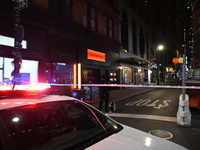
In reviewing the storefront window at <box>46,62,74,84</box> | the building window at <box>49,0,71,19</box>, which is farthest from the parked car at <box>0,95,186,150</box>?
the building window at <box>49,0,71,19</box>

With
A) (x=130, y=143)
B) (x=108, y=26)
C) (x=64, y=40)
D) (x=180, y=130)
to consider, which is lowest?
(x=180, y=130)

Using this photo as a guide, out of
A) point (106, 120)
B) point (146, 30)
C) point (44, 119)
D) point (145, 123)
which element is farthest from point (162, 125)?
point (146, 30)

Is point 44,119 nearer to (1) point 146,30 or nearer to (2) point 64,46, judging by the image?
(2) point 64,46

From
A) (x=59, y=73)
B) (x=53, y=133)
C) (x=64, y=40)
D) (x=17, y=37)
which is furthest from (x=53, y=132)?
(x=64, y=40)

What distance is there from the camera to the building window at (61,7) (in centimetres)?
1158

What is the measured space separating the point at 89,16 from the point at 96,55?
4.11m

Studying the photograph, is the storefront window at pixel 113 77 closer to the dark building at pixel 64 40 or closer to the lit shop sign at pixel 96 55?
the dark building at pixel 64 40

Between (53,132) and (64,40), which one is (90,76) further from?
(53,132)

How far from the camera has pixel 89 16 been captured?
15609 mm

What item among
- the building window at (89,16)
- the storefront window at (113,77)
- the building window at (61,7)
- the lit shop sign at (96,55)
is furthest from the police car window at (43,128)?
the storefront window at (113,77)

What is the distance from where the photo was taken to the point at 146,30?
33875 mm

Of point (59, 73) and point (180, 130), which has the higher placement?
point (59, 73)

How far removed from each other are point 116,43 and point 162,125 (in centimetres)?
1594

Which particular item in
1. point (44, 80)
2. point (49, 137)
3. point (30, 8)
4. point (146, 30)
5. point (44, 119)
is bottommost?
point (49, 137)
